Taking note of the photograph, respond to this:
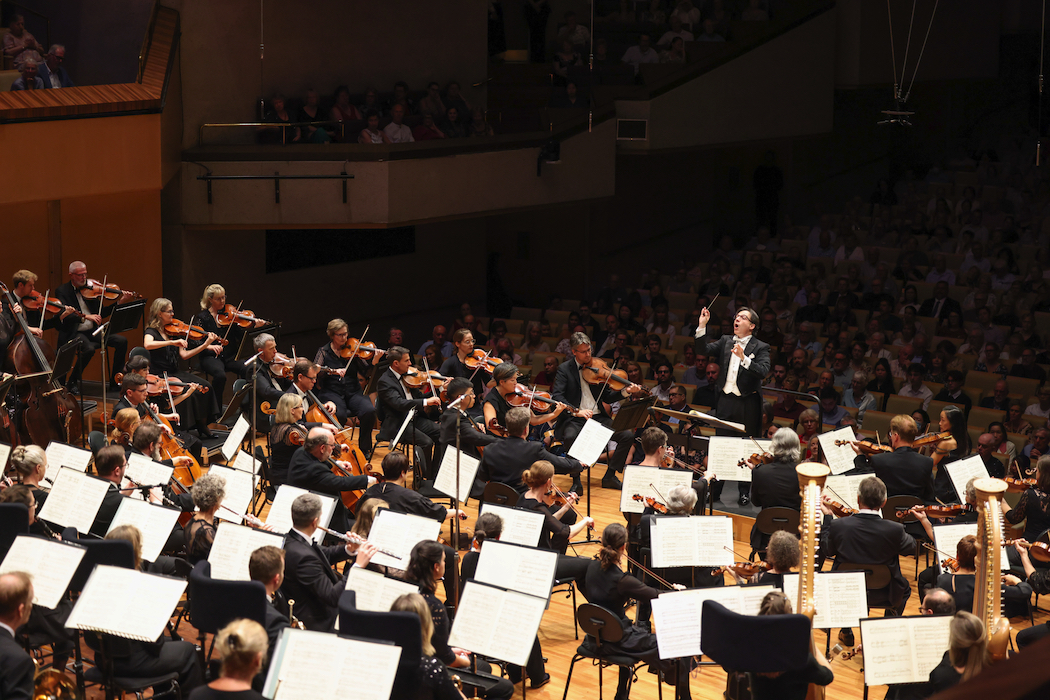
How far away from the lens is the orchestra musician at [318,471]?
725 centimetres

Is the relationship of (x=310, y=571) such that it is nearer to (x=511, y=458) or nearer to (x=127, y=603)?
(x=127, y=603)

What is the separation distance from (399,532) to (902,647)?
2.62 metres

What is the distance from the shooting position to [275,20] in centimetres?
1280

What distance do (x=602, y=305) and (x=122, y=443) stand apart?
744cm

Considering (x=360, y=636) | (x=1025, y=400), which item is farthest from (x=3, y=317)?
(x=1025, y=400)

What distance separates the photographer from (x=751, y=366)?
8477 mm

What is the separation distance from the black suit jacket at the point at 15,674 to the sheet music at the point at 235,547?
4.30 ft

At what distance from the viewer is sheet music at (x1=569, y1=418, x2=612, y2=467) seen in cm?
781

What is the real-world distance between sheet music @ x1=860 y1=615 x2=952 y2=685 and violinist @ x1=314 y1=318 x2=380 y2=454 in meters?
5.47

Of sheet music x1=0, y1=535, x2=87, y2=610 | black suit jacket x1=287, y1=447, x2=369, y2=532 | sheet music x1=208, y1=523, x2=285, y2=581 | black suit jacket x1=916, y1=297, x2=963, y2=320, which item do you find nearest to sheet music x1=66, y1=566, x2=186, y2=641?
sheet music x1=0, y1=535, x2=87, y2=610

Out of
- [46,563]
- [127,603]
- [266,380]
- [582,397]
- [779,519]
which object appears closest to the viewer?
[127,603]

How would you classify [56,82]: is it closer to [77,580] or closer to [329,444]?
[329,444]

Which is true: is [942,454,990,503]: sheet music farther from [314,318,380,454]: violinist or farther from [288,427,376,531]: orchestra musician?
[314,318,380,454]: violinist

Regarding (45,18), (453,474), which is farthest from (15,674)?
(45,18)
